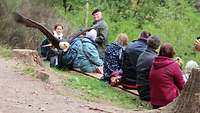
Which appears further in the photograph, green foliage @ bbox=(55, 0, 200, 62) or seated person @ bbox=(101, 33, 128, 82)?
green foliage @ bbox=(55, 0, 200, 62)

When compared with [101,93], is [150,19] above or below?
above

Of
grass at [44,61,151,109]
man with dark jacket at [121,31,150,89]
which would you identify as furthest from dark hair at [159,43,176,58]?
man with dark jacket at [121,31,150,89]

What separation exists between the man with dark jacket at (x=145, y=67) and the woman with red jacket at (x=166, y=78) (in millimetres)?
634

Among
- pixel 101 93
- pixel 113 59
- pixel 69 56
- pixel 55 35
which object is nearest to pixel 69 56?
pixel 69 56

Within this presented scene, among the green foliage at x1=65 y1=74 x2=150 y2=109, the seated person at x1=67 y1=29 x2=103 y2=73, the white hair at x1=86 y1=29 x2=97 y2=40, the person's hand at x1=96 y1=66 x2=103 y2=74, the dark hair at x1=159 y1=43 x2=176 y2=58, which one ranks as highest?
the white hair at x1=86 y1=29 x2=97 y2=40

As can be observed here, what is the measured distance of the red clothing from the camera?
8625mm

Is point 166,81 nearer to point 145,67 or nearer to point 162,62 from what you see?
point 162,62

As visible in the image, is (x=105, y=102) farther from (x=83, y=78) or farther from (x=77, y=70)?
(x=77, y=70)

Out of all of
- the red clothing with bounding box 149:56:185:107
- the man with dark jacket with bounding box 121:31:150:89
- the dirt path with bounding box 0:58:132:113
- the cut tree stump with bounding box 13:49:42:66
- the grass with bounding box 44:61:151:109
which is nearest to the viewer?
the dirt path with bounding box 0:58:132:113

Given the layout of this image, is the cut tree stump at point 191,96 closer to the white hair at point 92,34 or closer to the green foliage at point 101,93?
the green foliage at point 101,93

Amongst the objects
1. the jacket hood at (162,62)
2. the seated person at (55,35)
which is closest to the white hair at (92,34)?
the seated person at (55,35)

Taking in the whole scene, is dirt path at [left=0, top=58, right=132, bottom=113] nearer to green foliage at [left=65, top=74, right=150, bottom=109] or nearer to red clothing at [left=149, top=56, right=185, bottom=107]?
green foliage at [left=65, top=74, right=150, bottom=109]

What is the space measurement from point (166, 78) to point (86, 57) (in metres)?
3.44

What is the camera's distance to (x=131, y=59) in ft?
33.6
